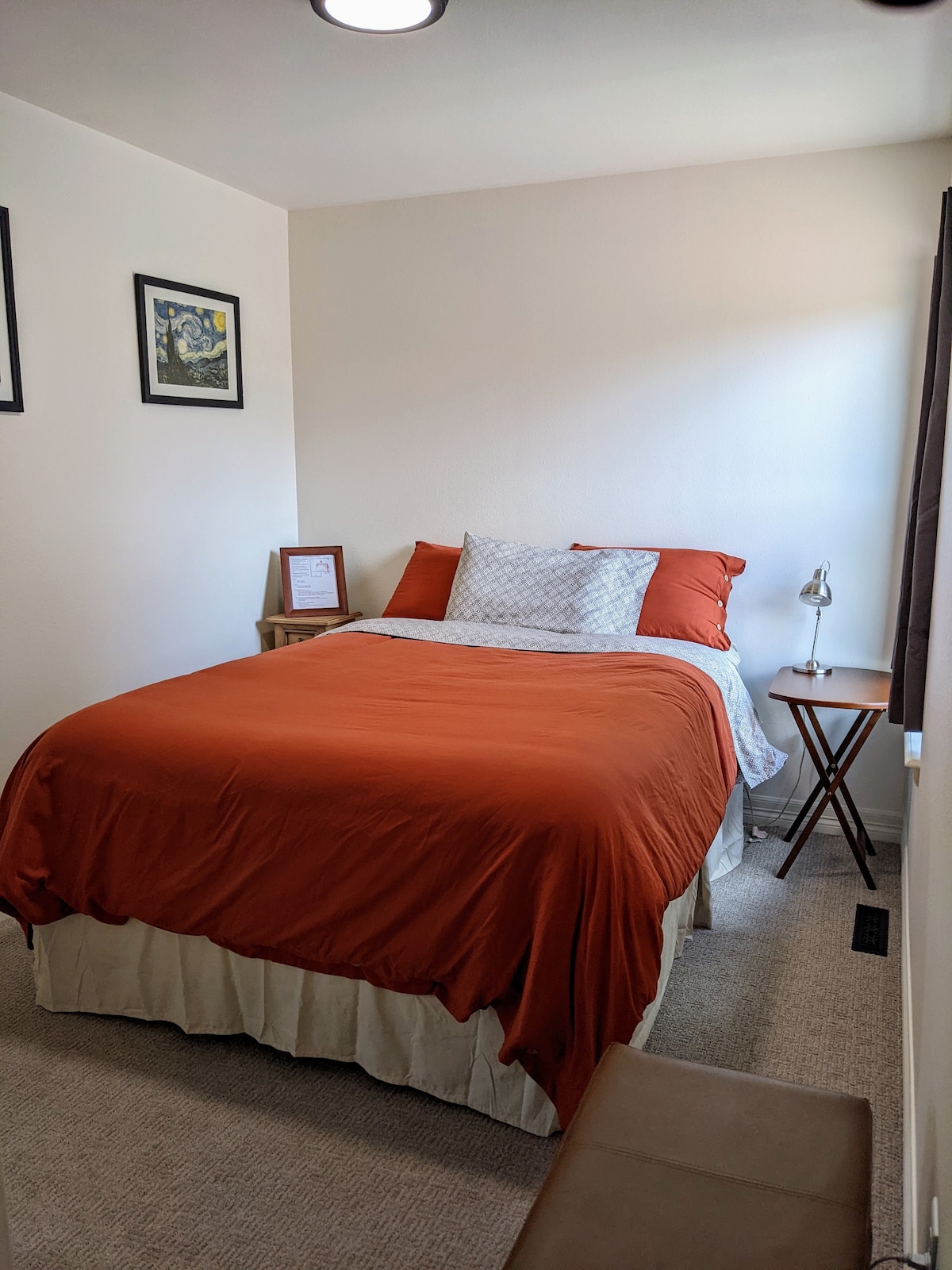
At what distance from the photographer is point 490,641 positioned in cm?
327

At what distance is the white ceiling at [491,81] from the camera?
2338mm

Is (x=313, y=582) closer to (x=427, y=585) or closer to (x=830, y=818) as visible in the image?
(x=427, y=585)

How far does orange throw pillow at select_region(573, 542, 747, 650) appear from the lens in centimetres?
337

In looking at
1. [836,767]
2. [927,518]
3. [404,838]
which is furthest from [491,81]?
[836,767]

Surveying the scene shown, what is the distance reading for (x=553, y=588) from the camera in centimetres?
347

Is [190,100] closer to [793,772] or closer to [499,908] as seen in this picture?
[499,908]

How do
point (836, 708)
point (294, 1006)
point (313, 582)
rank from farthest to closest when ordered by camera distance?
point (313, 582) → point (836, 708) → point (294, 1006)

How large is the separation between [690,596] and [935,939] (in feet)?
6.57

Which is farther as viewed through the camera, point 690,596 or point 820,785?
point 690,596

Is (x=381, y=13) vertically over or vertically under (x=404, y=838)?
over

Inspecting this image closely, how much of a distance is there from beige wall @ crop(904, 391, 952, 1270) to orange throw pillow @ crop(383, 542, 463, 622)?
77.3 inches

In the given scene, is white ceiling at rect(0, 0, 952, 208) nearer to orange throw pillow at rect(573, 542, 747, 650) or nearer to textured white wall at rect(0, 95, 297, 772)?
textured white wall at rect(0, 95, 297, 772)

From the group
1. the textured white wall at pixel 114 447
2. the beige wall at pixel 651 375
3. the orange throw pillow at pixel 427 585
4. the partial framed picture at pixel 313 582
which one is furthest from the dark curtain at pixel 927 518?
the textured white wall at pixel 114 447

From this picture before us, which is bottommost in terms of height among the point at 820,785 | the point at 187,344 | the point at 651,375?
the point at 820,785
